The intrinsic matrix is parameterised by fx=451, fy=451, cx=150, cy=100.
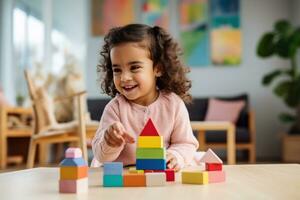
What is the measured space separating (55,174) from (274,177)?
466 millimetres

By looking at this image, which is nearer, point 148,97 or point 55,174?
point 55,174

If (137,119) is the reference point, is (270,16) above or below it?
above

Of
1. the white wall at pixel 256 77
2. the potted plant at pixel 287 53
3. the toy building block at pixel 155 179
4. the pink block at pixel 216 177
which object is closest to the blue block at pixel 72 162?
the toy building block at pixel 155 179

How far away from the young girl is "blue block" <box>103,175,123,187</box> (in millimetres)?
296

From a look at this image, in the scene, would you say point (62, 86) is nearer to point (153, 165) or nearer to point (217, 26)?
point (217, 26)

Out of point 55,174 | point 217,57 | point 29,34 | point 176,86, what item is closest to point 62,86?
point 29,34

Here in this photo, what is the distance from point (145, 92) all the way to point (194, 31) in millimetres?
4425

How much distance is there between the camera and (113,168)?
0.78 m

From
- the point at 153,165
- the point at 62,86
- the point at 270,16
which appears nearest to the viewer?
the point at 153,165

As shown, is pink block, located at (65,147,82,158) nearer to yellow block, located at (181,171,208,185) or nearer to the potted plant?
yellow block, located at (181,171,208,185)

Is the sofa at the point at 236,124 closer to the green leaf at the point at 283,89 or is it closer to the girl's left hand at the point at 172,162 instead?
the green leaf at the point at 283,89

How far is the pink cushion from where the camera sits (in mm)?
4996

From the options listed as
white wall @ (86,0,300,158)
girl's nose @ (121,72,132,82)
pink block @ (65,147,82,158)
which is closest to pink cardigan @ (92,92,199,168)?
girl's nose @ (121,72,132,82)

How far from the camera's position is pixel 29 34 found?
5.81 metres
